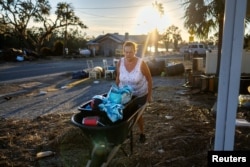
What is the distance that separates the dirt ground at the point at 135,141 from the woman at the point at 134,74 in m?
0.94

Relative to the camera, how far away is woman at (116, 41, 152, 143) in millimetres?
4391

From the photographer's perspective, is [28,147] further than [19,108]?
No

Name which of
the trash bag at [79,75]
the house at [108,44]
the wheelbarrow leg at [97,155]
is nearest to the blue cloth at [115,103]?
the wheelbarrow leg at [97,155]

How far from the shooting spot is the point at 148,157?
439 centimetres

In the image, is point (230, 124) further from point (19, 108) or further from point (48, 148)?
point (19, 108)

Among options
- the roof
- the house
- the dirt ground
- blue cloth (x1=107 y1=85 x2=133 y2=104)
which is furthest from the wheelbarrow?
the roof

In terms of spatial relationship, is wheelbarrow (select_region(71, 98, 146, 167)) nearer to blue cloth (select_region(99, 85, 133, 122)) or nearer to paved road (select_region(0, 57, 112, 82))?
blue cloth (select_region(99, 85, 133, 122))

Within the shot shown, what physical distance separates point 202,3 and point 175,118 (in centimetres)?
782

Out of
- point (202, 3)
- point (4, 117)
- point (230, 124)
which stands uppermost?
point (202, 3)

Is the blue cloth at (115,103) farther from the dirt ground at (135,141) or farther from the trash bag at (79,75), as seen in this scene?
the trash bag at (79,75)

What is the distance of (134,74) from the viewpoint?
14.5 feet

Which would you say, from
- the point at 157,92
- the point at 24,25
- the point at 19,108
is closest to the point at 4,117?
the point at 19,108

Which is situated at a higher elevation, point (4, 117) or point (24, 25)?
point (24, 25)

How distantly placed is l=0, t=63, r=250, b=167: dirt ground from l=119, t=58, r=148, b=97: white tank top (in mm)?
1035
